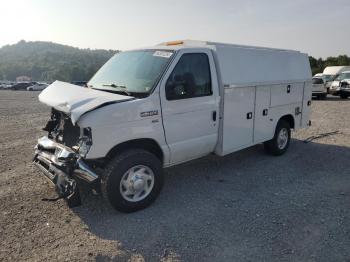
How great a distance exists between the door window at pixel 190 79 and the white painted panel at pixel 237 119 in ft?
1.67

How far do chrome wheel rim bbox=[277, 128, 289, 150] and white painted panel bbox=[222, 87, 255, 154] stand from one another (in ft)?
4.03

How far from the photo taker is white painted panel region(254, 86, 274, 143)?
6.16 metres

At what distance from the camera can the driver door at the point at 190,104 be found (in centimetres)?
459

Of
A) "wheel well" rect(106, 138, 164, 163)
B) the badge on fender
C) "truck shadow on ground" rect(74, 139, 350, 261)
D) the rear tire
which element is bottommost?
"truck shadow on ground" rect(74, 139, 350, 261)

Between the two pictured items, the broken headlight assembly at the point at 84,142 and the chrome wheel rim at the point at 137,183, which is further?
the chrome wheel rim at the point at 137,183

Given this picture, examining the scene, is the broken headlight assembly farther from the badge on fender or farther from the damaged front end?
the badge on fender

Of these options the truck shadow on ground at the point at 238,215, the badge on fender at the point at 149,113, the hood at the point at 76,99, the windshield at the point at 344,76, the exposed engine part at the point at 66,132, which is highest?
the hood at the point at 76,99

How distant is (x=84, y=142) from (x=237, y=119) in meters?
2.80

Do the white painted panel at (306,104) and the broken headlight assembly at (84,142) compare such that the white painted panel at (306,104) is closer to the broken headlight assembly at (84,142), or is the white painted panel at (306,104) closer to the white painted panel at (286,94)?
the white painted panel at (286,94)

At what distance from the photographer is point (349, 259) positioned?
11.2ft

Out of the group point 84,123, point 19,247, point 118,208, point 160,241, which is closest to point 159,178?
point 118,208

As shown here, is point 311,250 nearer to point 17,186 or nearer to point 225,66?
point 225,66

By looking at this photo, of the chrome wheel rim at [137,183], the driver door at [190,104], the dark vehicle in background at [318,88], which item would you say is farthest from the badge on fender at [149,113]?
the dark vehicle in background at [318,88]

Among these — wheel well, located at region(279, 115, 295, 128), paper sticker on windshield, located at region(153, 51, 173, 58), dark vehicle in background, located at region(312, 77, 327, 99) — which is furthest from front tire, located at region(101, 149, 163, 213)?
dark vehicle in background, located at region(312, 77, 327, 99)
